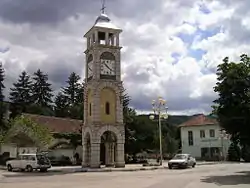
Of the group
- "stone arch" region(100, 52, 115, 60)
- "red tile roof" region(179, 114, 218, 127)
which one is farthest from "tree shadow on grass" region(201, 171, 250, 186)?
"red tile roof" region(179, 114, 218, 127)

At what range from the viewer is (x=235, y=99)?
2691 cm

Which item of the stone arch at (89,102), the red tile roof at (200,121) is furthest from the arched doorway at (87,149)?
the red tile roof at (200,121)

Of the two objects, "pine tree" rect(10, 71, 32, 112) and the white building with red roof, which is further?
"pine tree" rect(10, 71, 32, 112)

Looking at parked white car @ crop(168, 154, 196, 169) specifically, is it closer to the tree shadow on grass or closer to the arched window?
the arched window

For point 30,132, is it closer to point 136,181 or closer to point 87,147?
point 87,147

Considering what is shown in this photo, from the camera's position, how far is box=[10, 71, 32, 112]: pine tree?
9856 cm

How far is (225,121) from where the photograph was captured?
27.2 m

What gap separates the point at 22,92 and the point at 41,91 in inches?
190

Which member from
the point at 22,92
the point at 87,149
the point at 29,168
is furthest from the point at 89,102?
the point at 22,92

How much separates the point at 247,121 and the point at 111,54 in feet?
71.3

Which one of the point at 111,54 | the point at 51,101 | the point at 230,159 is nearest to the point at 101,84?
the point at 111,54

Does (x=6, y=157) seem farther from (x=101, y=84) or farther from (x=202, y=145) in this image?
(x=202, y=145)

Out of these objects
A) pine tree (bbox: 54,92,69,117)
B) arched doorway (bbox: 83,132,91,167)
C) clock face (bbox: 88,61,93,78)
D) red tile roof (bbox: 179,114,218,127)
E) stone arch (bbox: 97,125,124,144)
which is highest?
pine tree (bbox: 54,92,69,117)

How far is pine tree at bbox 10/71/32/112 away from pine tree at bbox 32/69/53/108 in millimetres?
1493
